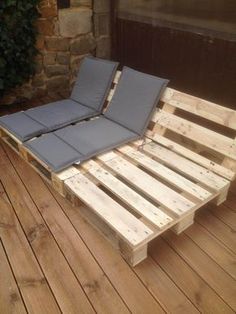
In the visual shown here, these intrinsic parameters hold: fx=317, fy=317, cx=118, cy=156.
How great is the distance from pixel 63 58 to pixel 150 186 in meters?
2.71

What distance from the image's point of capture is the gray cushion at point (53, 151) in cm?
257

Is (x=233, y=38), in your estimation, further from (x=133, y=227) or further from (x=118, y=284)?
(x=118, y=284)

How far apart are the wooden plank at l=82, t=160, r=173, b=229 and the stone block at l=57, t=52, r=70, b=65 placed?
2.22 meters

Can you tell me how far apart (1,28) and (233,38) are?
2.53 m

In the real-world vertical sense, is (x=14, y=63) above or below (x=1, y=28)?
below

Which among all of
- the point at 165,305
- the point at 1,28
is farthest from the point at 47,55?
the point at 165,305

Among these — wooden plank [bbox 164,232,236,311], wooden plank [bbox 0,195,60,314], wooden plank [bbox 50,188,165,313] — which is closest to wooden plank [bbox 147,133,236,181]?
wooden plank [bbox 164,232,236,311]

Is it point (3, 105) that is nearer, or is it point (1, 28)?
point (1, 28)

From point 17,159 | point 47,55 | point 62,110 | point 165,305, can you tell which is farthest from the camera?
point 47,55

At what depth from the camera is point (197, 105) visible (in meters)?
2.73

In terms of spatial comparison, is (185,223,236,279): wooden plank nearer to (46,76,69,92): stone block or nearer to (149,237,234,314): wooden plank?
(149,237,234,314): wooden plank

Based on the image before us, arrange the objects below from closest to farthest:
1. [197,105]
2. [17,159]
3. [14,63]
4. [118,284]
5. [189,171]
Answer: [118,284] < [189,171] < [197,105] < [17,159] < [14,63]

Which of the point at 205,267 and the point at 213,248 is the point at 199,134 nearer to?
the point at 213,248

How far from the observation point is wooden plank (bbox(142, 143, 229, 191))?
Result: 2.42m
